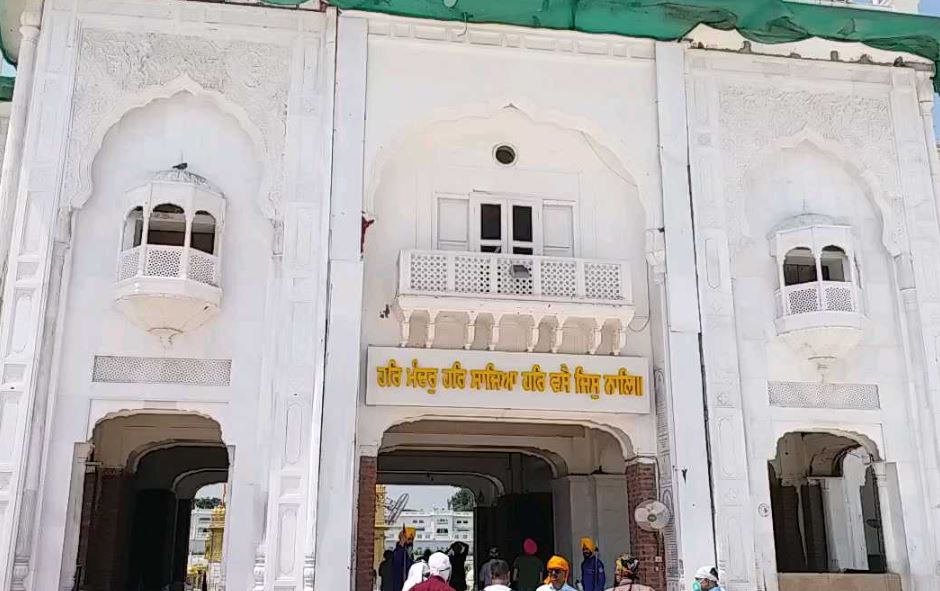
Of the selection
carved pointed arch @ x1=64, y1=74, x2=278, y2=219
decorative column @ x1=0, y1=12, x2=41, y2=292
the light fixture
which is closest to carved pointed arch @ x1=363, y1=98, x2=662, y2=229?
carved pointed arch @ x1=64, y1=74, x2=278, y2=219

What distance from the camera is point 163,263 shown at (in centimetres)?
909

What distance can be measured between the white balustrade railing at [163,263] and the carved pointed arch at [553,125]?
2.00 metres

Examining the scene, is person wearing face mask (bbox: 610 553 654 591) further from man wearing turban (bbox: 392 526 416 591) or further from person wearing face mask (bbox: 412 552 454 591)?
man wearing turban (bbox: 392 526 416 591)

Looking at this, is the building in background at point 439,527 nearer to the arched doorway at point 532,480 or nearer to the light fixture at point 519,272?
the arched doorway at point 532,480

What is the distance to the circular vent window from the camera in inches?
429

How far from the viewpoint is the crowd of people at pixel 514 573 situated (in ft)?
15.6

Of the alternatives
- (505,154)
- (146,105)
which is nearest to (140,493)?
(146,105)

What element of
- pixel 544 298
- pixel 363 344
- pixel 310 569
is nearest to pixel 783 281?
pixel 544 298

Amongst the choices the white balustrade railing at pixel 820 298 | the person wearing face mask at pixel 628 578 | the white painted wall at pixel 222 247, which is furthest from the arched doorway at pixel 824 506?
the person wearing face mask at pixel 628 578

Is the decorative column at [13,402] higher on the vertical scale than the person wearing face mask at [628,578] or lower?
higher

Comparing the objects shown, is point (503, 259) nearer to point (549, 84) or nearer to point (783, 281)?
point (549, 84)

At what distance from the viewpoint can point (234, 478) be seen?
8906 mm

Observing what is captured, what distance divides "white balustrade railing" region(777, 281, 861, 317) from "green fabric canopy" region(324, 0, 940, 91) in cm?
296

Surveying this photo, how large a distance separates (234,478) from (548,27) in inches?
236
